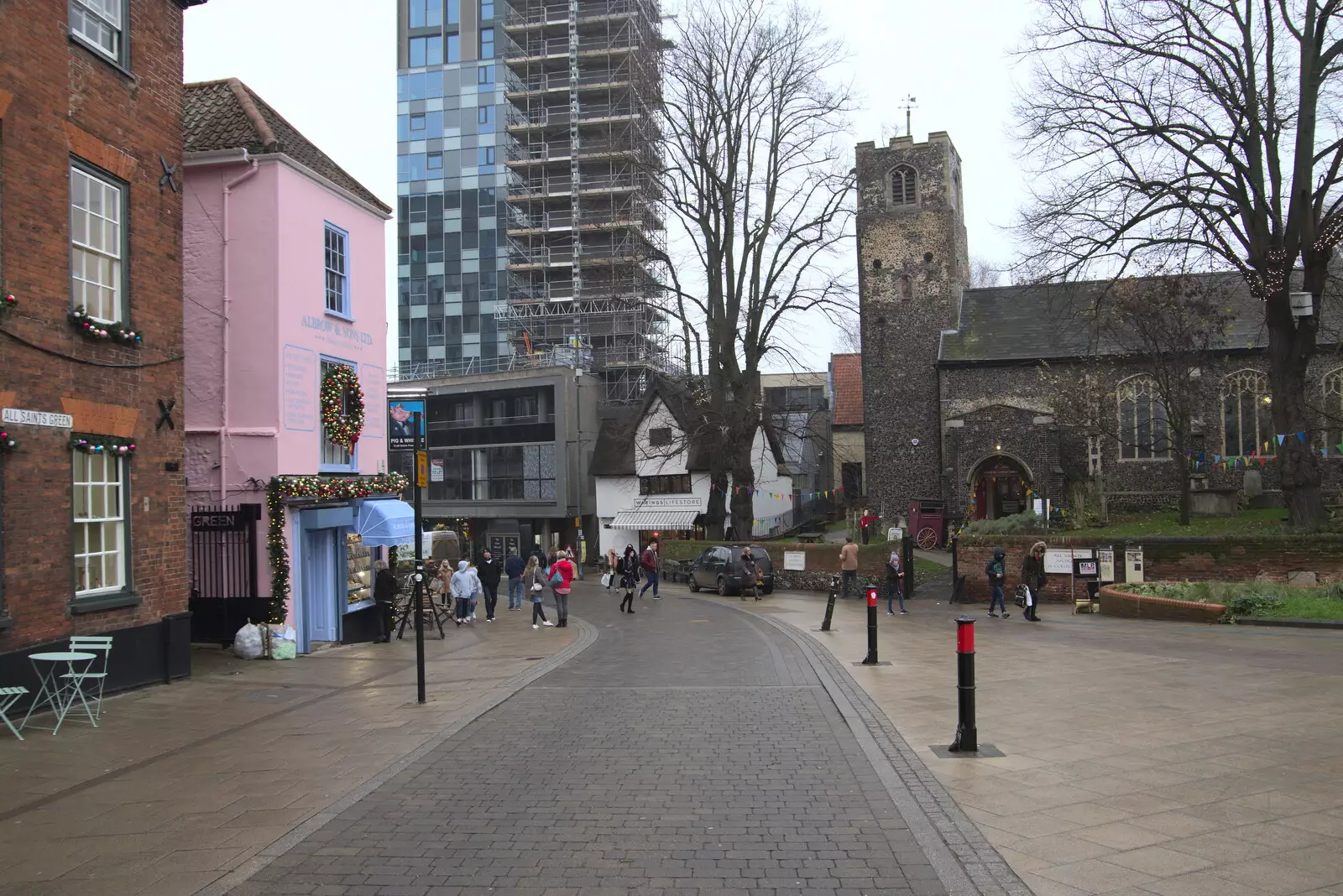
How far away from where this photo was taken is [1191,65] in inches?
867

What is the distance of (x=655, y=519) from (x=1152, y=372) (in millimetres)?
21847

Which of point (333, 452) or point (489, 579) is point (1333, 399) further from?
point (333, 452)

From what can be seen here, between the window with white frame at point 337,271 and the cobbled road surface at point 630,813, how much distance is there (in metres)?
9.02

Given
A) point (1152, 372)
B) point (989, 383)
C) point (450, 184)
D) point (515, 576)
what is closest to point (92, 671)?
point (515, 576)

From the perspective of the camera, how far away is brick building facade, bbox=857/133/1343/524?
37312 millimetres

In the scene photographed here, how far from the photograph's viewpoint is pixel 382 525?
18.0 m

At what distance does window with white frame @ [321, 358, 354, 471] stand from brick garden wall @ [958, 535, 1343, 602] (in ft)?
51.8

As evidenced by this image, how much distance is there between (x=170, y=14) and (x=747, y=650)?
41.2ft

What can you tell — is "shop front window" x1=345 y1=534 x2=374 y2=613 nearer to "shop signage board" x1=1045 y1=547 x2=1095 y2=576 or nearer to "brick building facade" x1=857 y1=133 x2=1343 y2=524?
"shop signage board" x1=1045 y1=547 x2=1095 y2=576

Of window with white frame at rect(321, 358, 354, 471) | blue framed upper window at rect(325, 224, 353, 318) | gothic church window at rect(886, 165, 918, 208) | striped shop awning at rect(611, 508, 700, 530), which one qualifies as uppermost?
gothic church window at rect(886, 165, 918, 208)

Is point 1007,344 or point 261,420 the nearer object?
point 261,420

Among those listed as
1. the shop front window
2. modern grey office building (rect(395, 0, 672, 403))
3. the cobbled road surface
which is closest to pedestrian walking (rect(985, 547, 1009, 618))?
the cobbled road surface

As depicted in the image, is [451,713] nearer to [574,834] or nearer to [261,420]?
[574,834]

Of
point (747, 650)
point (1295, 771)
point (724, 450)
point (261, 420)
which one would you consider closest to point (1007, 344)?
point (724, 450)
